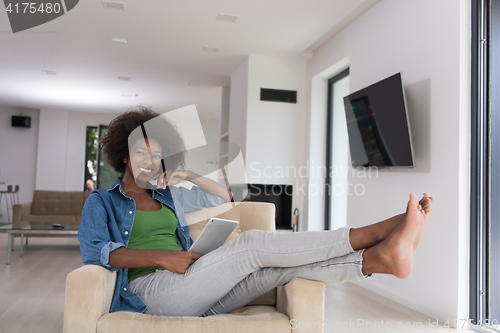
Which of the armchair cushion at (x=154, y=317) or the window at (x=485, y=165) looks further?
the window at (x=485, y=165)

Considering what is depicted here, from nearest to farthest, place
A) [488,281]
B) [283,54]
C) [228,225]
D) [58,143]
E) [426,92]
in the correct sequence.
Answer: [228,225]
[488,281]
[426,92]
[283,54]
[58,143]

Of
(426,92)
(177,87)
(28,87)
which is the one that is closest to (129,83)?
(177,87)

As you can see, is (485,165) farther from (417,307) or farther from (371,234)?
(371,234)

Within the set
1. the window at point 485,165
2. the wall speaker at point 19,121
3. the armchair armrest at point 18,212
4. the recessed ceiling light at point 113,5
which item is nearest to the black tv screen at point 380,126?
the window at point 485,165

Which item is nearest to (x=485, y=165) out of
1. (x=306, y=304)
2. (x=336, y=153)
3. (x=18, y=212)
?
(x=306, y=304)

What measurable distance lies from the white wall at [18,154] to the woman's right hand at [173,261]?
8.71 metres

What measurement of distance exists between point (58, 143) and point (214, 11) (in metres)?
6.74

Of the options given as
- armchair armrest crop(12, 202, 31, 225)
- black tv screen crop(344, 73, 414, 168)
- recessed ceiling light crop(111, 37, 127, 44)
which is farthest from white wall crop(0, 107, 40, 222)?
black tv screen crop(344, 73, 414, 168)

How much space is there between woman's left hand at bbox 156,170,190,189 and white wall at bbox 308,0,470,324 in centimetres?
179

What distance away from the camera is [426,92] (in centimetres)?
285

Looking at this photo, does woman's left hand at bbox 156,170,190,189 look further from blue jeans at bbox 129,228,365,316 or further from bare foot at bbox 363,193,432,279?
bare foot at bbox 363,193,432,279

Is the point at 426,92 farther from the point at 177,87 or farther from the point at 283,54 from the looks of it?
the point at 177,87

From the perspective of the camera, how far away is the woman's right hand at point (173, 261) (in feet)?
4.89

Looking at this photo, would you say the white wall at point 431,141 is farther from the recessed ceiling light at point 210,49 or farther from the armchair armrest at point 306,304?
the recessed ceiling light at point 210,49
